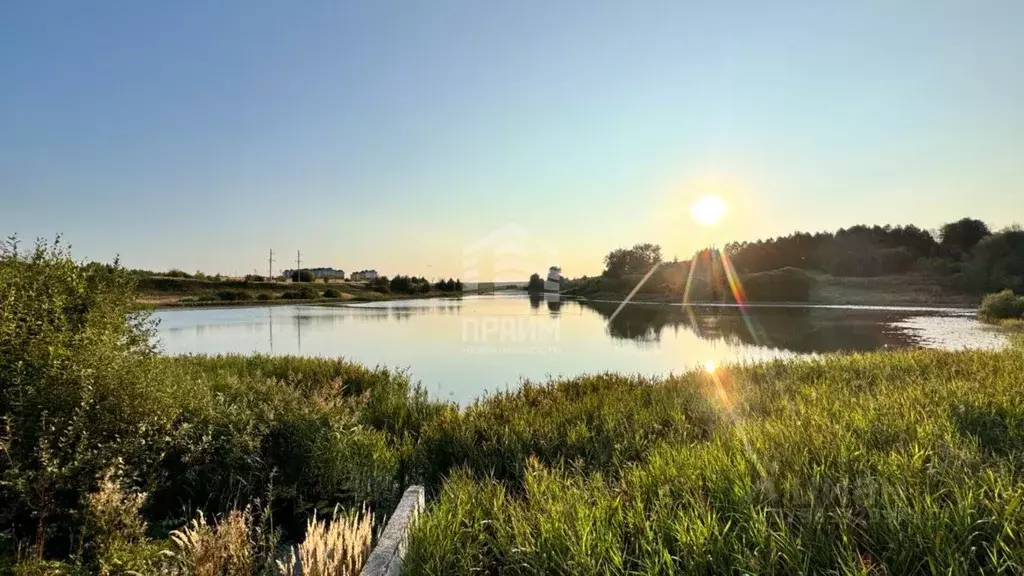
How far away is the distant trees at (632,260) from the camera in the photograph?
89.6 metres

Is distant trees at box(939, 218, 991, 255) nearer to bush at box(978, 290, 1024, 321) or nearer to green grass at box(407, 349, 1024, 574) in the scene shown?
bush at box(978, 290, 1024, 321)

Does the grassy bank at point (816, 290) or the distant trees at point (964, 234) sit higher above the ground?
the distant trees at point (964, 234)

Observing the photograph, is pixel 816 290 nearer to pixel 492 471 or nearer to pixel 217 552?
pixel 492 471

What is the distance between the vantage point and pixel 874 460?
8.88 ft

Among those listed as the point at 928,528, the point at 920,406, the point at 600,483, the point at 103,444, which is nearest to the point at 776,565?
the point at 928,528

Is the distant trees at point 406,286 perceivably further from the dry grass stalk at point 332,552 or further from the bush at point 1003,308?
the dry grass stalk at point 332,552

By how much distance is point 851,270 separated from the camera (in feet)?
200

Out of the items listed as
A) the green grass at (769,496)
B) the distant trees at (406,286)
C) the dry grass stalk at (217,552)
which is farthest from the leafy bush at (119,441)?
the distant trees at (406,286)

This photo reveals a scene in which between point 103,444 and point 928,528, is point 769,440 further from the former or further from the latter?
point 103,444

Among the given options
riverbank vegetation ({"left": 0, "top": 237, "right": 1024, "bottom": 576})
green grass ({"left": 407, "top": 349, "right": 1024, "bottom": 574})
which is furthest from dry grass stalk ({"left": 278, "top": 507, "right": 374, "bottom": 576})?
green grass ({"left": 407, "top": 349, "right": 1024, "bottom": 574})

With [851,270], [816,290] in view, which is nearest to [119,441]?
[816,290]

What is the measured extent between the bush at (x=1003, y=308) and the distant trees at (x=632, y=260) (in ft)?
204

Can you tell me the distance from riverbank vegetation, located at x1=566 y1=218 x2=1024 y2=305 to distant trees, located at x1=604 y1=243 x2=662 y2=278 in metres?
0.65

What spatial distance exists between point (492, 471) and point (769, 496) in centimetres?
209
